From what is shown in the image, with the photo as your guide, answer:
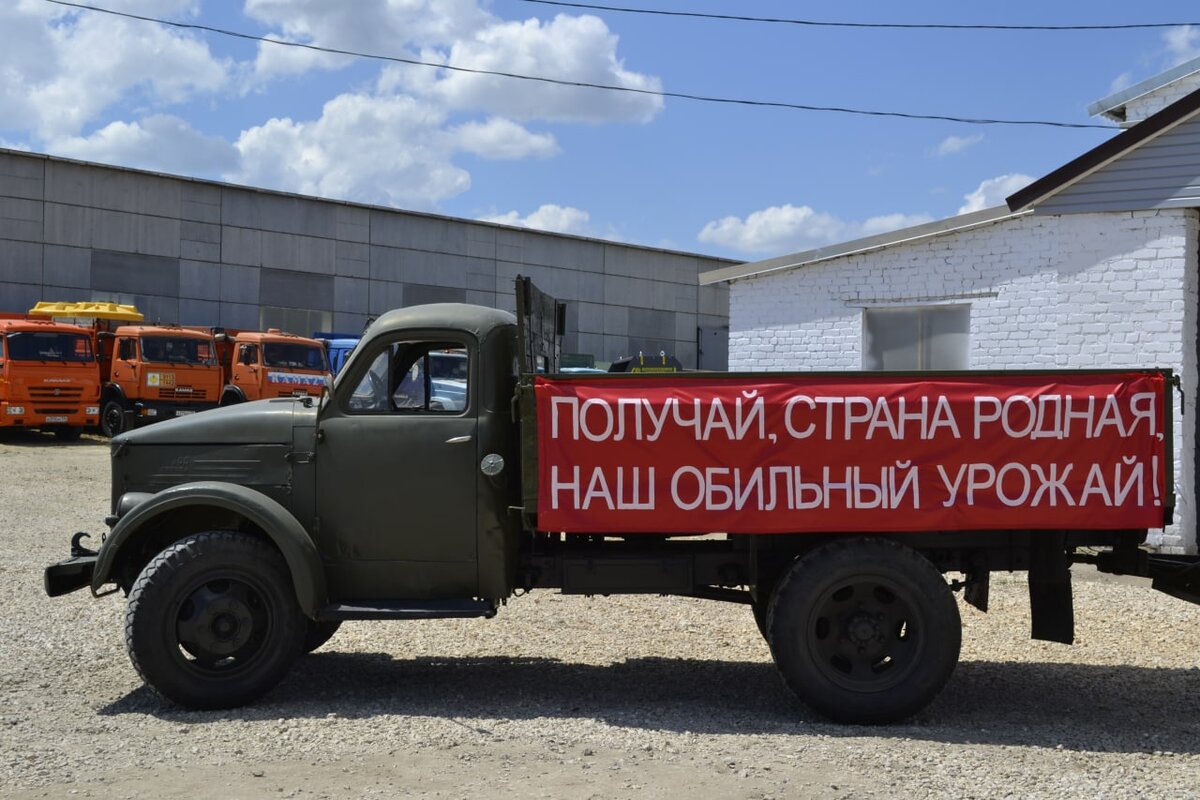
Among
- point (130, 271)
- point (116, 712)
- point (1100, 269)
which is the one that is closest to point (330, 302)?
point (130, 271)

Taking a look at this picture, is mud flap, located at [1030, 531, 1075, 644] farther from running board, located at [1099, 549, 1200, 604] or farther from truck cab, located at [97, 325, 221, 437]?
truck cab, located at [97, 325, 221, 437]

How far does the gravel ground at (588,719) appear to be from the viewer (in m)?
5.09

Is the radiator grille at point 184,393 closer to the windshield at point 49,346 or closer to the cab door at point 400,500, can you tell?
the windshield at point 49,346

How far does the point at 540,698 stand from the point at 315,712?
1252 mm

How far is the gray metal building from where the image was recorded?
33.1m

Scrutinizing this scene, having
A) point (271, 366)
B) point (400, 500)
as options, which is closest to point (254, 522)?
point (400, 500)

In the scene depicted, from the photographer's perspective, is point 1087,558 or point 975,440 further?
point 1087,558

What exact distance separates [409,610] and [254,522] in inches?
38.1

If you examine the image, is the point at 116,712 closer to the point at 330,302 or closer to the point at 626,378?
the point at 626,378

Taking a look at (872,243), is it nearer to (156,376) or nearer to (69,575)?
(69,575)

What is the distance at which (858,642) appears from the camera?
620 cm

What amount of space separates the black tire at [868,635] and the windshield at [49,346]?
21.9m

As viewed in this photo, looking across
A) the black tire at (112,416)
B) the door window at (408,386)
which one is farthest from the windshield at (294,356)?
the door window at (408,386)

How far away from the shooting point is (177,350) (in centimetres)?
2564
